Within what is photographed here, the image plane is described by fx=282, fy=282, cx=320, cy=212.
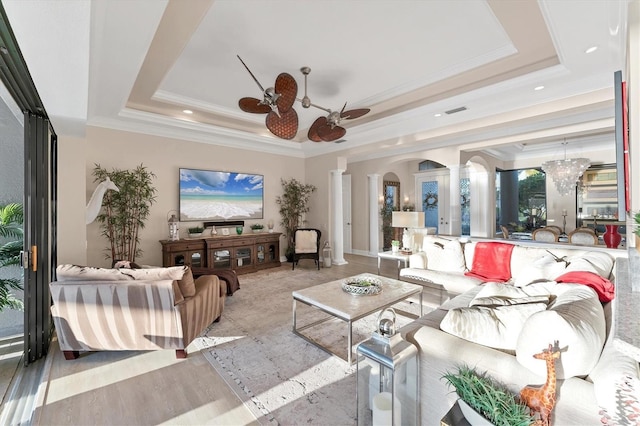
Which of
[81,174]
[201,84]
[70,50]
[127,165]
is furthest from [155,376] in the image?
[127,165]

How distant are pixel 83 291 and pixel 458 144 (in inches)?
225

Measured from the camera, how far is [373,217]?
7559 mm

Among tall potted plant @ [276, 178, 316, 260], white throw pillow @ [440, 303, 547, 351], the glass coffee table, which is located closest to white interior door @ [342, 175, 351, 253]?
tall potted plant @ [276, 178, 316, 260]

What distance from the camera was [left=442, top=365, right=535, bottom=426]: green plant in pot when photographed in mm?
1036

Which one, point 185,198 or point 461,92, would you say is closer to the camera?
point 461,92

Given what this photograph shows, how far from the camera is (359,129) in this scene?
5.11m

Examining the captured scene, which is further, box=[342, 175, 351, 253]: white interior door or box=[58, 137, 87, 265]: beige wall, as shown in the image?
box=[342, 175, 351, 253]: white interior door

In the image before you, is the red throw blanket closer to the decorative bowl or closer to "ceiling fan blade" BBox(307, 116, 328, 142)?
the decorative bowl

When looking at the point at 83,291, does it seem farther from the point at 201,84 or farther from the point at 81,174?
the point at 201,84

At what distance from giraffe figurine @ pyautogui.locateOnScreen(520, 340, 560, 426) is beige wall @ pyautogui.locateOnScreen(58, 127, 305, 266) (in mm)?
4229

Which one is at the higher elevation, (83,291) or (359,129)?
(359,129)

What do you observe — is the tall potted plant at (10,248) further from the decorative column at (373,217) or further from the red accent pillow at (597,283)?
the decorative column at (373,217)

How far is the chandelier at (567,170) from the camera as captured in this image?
5336mm

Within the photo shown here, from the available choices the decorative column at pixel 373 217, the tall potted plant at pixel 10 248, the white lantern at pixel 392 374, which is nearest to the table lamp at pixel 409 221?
the decorative column at pixel 373 217
